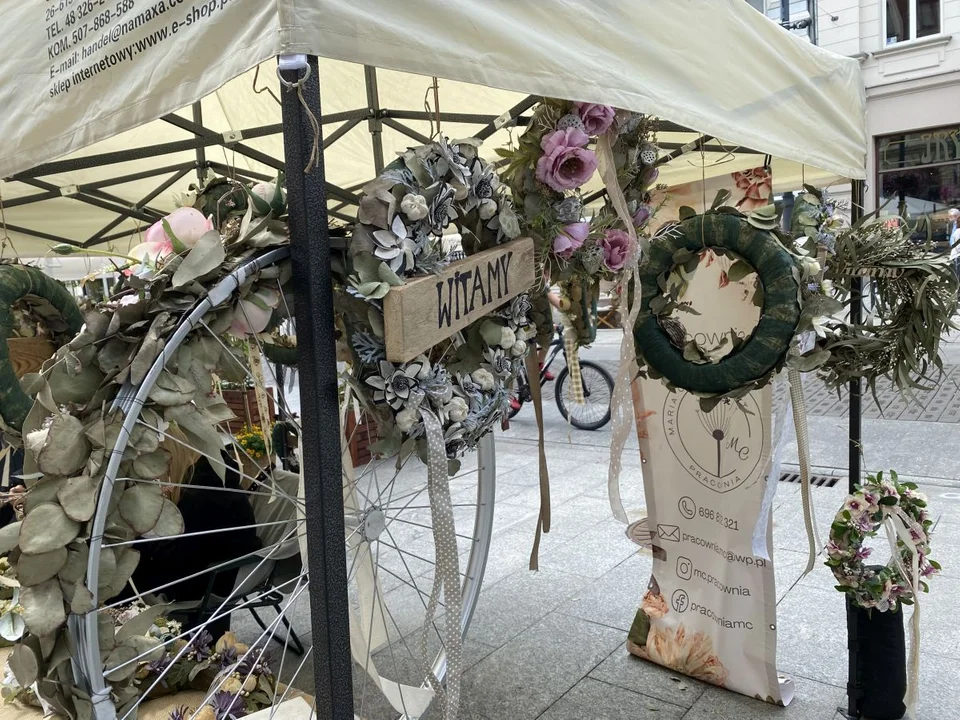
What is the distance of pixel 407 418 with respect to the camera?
147 centimetres

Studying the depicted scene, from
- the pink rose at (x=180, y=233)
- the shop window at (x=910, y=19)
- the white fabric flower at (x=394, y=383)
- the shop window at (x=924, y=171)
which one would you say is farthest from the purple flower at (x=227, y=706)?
the shop window at (x=910, y=19)

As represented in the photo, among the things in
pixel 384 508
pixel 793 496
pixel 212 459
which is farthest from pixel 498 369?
pixel 793 496

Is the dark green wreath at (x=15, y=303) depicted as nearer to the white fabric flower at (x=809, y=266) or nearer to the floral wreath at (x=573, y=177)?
the floral wreath at (x=573, y=177)

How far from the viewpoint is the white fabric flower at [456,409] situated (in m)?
1.54

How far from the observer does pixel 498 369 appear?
1723 mm

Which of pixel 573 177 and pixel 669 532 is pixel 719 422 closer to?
pixel 669 532

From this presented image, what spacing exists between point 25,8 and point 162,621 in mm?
1779

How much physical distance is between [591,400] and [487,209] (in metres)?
6.10

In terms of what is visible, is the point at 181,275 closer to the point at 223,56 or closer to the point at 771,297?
the point at 223,56

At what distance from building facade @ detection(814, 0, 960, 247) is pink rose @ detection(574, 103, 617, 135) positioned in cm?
1094

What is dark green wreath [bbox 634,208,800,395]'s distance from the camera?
7.12ft

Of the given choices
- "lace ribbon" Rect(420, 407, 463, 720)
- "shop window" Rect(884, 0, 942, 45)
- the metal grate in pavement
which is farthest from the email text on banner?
"shop window" Rect(884, 0, 942, 45)

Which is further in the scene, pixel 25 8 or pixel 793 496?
pixel 793 496

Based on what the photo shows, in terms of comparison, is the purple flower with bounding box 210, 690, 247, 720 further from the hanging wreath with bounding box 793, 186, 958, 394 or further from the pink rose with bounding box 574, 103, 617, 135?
the hanging wreath with bounding box 793, 186, 958, 394
